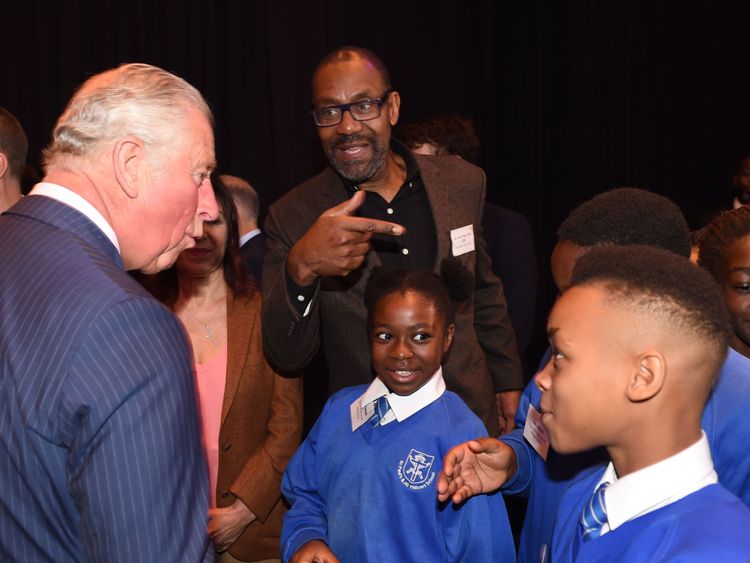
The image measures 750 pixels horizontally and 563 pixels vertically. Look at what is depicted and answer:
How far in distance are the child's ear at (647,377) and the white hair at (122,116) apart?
0.87m

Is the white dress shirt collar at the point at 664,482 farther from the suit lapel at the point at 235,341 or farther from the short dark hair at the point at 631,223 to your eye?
the suit lapel at the point at 235,341

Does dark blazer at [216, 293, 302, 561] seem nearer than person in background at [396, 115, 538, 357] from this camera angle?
Yes

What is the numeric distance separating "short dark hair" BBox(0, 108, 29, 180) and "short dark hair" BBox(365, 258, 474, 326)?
59.6 inches

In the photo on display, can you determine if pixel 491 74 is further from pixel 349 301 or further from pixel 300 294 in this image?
pixel 300 294

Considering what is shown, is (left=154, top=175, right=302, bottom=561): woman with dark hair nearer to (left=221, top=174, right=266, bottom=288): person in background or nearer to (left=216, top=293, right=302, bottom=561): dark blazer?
(left=216, top=293, right=302, bottom=561): dark blazer

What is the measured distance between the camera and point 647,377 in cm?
130

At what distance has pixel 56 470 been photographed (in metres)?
1.20

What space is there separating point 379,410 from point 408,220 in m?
0.77

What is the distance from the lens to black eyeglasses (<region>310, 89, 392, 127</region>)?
2.70m

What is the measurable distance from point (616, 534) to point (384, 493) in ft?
3.11

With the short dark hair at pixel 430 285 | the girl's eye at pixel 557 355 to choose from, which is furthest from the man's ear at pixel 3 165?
the girl's eye at pixel 557 355

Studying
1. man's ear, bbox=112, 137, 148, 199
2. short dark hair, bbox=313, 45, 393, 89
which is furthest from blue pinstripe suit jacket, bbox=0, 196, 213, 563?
short dark hair, bbox=313, 45, 393, 89

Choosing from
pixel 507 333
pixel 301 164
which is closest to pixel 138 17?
pixel 301 164

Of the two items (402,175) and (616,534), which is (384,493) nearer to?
(616,534)
